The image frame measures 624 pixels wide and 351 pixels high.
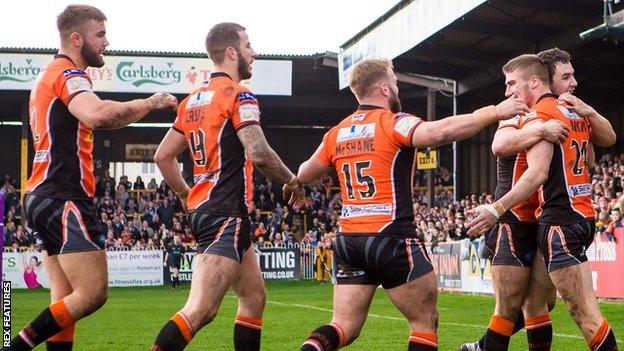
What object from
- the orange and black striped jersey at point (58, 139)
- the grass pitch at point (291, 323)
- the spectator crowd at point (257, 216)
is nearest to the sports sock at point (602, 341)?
the orange and black striped jersey at point (58, 139)

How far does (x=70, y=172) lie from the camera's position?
736 centimetres

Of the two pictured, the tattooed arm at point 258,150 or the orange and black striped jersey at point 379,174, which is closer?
the orange and black striped jersey at point 379,174

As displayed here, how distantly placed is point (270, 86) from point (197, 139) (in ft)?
110

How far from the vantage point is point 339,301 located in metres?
6.90

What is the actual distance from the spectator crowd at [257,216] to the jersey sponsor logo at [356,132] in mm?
23530

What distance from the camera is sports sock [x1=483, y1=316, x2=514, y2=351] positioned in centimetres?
823

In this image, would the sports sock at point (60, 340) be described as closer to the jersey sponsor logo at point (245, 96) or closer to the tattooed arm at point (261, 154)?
the tattooed arm at point (261, 154)

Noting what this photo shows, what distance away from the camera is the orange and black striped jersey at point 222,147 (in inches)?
289

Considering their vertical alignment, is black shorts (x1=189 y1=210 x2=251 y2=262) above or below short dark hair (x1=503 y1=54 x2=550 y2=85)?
Result: below

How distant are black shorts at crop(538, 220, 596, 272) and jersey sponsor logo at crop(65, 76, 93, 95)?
3482 mm

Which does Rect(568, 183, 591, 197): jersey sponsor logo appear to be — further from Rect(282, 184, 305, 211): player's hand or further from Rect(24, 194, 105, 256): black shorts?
Rect(24, 194, 105, 256): black shorts

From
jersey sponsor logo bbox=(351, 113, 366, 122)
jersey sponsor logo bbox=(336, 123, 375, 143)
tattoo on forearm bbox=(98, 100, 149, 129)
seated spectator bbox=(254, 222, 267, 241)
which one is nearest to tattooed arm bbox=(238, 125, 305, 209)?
jersey sponsor logo bbox=(336, 123, 375, 143)

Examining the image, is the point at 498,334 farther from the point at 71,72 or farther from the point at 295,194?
the point at 71,72

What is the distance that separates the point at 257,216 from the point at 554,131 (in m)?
36.5
